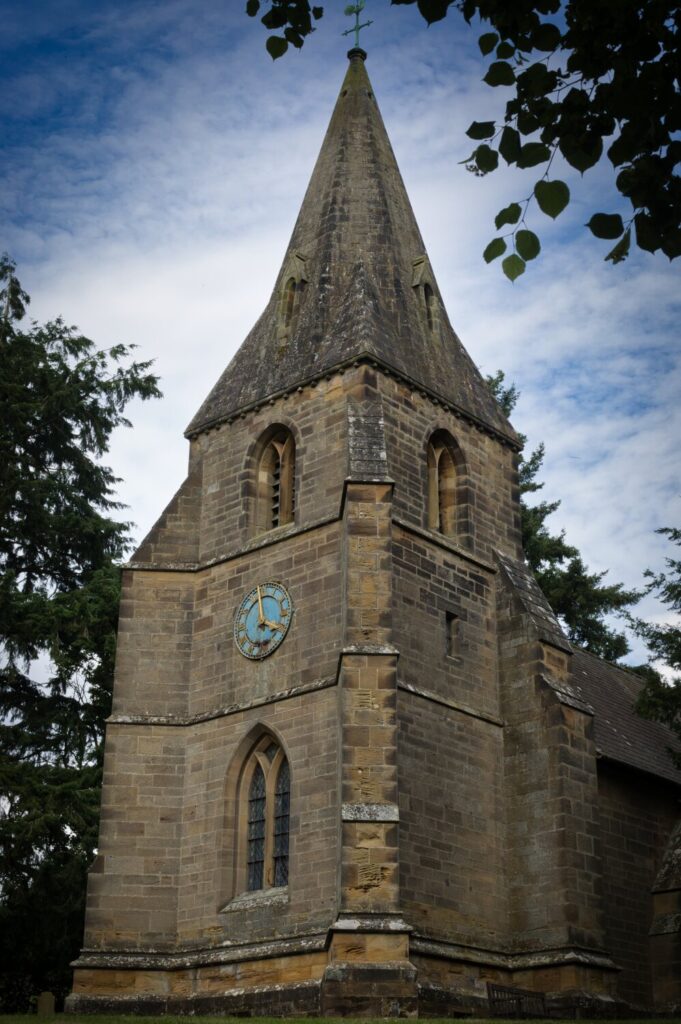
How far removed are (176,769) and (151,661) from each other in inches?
80.9

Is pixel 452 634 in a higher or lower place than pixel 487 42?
higher

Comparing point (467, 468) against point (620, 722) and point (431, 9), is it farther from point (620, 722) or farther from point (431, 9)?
point (431, 9)

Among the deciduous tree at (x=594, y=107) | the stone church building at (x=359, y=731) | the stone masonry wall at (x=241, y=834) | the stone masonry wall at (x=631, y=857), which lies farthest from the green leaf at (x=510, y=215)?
the stone masonry wall at (x=631, y=857)

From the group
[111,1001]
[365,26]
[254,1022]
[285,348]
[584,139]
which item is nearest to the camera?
[584,139]

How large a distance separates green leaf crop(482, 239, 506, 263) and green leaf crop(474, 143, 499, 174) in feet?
1.80

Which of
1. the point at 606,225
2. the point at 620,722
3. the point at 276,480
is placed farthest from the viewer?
the point at 620,722

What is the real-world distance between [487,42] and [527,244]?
139 cm

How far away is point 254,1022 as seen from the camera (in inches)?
720

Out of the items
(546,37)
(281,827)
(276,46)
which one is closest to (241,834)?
(281,827)

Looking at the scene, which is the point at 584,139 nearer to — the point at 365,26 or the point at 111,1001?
the point at 111,1001

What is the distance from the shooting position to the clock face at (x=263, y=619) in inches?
922

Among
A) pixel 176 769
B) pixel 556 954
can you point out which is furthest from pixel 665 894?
pixel 176 769

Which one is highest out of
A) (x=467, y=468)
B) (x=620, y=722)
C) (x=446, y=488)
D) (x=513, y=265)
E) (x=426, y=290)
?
(x=426, y=290)

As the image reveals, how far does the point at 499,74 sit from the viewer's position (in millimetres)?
8570
